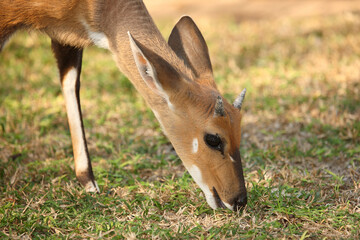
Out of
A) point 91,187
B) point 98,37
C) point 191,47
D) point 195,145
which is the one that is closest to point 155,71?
point 195,145

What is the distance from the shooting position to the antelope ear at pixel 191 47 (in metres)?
4.20

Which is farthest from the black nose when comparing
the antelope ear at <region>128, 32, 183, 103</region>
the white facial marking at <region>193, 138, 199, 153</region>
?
the antelope ear at <region>128, 32, 183, 103</region>

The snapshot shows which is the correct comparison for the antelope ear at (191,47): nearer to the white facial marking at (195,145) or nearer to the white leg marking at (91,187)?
the white facial marking at (195,145)

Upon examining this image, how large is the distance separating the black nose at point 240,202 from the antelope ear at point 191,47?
1.06 m

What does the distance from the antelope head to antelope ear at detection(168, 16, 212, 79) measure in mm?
275

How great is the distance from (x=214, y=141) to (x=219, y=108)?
0.26 m

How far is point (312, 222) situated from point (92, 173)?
6.74ft

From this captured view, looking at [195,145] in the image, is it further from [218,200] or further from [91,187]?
[91,187]

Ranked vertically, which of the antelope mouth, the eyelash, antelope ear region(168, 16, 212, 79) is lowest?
the antelope mouth

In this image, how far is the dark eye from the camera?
3701mm

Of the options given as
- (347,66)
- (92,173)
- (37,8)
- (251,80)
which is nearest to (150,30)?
(37,8)

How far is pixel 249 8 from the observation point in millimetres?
11586

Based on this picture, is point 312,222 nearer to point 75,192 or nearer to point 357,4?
point 75,192

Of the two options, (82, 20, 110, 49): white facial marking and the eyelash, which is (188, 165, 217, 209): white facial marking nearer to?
the eyelash
